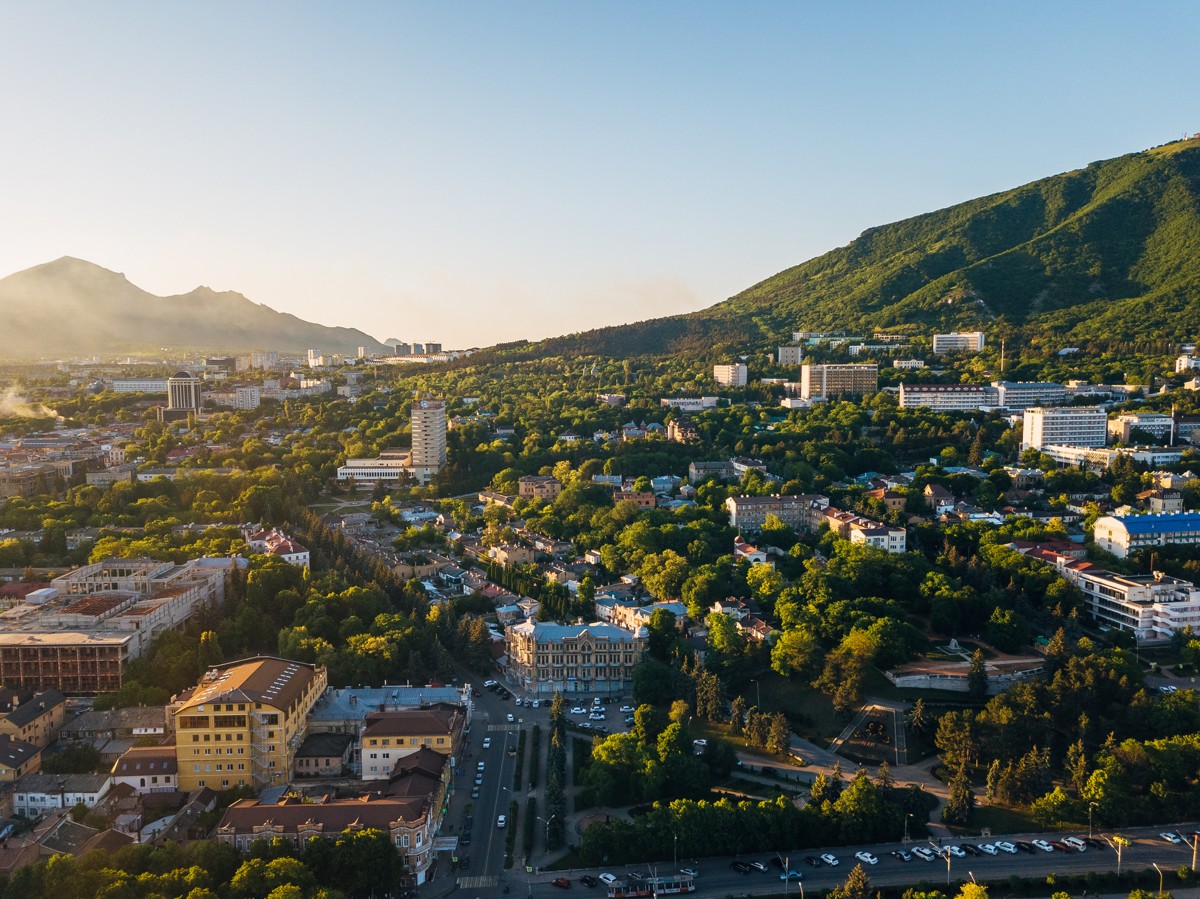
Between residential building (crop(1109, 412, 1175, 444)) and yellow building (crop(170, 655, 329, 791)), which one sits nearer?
yellow building (crop(170, 655, 329, 791))

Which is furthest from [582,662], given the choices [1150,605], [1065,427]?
[1065,427]

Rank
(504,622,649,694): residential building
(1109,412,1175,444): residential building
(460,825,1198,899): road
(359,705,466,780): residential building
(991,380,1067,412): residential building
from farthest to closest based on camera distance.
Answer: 1. (991,380,1067,412): residential building
2. (1109,412,1175,444): residential building
3. (504,622,649,694): residential building
4. (359,705,466,780): residential building
5. (460,825,1198,899): road

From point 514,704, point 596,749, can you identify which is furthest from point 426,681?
point 596,749

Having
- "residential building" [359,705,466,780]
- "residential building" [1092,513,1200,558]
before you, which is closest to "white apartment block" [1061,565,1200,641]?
"residential building" [1092,513,1200,558]

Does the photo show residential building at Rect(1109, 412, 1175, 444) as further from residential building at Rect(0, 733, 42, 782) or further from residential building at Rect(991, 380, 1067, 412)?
residential building at Rect(0, 733, 42, 782)

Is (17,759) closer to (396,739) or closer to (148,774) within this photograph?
(148,774)

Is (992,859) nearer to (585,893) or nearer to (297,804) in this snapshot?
(585,893)
